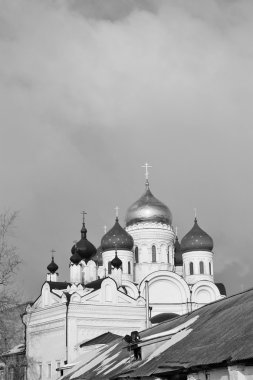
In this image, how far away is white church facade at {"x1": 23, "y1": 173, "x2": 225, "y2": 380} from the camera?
133 ft

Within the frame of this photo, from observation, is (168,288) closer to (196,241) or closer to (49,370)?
(196,241)

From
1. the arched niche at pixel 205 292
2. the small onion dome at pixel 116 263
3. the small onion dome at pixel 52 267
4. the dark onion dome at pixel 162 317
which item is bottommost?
the dark onion dome at pixel 162 317

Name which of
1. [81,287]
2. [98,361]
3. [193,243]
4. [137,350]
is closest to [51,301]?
[81,287]

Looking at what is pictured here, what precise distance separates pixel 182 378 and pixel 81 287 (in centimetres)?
2707

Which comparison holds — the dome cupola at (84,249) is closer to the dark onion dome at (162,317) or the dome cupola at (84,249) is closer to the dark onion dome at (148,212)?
the dark onion dome at (148,212)

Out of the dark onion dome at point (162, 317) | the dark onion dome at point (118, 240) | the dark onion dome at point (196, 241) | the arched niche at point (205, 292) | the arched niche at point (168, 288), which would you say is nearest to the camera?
the dark onion dome at point (162, 317)

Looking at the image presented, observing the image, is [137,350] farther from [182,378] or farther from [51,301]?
[51,301]

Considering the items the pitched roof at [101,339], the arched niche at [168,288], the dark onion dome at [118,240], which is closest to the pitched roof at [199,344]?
the pitched roof at [101,339]

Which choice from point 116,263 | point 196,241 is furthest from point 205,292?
point 116,263

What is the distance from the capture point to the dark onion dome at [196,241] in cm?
5069

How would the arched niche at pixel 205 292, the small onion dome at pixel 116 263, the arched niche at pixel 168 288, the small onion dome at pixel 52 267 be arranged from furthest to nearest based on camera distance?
the small onion dome at pixel 52 267 → the arched niche at pixel 205 292 → the arched niche at pixel 168 288 → the small onion dome at pixel 116 263

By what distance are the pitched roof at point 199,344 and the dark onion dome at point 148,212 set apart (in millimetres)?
28861

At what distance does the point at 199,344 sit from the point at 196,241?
116ft

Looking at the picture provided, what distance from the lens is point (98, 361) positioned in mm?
23016
